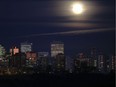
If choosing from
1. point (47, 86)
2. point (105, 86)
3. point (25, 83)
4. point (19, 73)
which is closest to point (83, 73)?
point (19, 73)

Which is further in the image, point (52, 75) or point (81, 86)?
point (52, 75)

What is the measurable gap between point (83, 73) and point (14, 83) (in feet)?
69.3

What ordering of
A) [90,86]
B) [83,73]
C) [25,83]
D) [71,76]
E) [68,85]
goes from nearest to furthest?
1. [90,86]
2. [68,85]
3. [25,83]
4. [71,76]
5. [83,73]

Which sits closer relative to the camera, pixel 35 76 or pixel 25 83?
pixel 25 83

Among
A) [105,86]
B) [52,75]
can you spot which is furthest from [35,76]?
[105,86]

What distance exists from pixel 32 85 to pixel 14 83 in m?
2.70

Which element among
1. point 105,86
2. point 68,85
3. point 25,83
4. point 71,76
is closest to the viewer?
point 105,86

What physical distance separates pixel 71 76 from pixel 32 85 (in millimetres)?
12050

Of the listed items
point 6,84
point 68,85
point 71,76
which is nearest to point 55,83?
point 68,85

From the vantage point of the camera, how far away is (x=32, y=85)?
2485 inches

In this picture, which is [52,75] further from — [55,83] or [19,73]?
[55,83]

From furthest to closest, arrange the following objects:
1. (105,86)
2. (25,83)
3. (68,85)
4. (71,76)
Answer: (71,76), (25,83), (68,85), (105,86)

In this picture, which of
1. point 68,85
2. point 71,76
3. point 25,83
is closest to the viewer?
point 68,85

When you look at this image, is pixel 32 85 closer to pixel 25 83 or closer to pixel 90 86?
pixel 25 83
